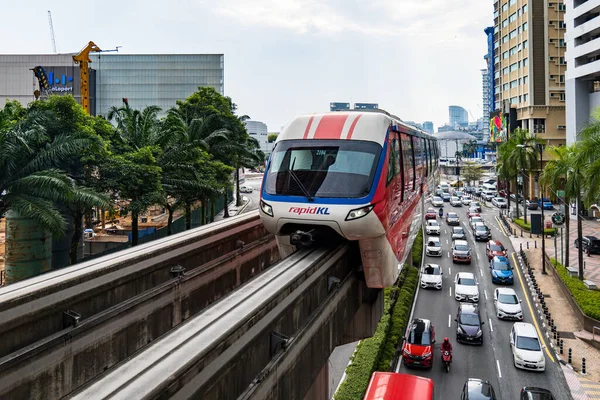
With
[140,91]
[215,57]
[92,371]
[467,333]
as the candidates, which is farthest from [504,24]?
[92,371]

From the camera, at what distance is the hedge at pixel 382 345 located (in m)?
15.8

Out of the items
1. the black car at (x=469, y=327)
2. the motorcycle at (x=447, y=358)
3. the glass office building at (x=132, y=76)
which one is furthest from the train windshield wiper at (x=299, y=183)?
the glass office building at (x=132, y=76)

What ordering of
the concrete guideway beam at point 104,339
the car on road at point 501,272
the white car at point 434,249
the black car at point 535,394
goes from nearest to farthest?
the concrete guideway beam at point 104,339
the black car at point 535,394
the car on road at point 501,272
the white car at point 434,249

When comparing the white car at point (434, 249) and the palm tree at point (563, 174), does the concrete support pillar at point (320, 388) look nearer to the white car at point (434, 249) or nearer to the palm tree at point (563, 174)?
the palm tree at point (563, 174)

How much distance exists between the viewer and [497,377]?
18469mm

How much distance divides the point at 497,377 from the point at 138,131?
1893 cm

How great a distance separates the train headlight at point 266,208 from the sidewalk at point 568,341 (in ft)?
45.6

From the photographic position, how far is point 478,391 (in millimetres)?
15453

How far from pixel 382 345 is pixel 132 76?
4012 inches

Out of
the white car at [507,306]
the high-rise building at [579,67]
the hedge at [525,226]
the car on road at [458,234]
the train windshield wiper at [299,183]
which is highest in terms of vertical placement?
the high-rise building at [579,67]

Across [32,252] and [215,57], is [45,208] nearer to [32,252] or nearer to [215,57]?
[32,252]

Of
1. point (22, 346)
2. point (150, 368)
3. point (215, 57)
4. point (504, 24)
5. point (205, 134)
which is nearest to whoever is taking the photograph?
point (150, 368)

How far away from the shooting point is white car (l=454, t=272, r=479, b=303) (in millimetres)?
26828

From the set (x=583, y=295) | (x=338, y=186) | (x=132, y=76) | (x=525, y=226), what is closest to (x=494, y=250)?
(x=583, y=295)
